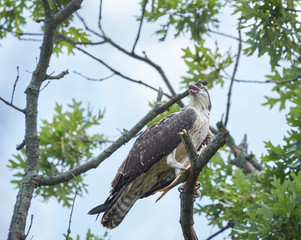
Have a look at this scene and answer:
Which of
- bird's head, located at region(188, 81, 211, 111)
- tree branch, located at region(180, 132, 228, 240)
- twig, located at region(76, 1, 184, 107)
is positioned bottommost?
tree branch, located at region(180, 132, 228, 240)

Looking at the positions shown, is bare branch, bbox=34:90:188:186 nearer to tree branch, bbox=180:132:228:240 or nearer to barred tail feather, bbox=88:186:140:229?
barred tail feather, bbox=88:186:140:229

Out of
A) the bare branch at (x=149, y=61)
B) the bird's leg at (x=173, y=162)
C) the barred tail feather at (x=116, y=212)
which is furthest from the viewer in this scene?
the bare branch at (x=149, y=61)

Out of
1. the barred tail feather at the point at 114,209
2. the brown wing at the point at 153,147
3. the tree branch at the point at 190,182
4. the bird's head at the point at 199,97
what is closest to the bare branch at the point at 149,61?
the bird's head at the point at 199,97

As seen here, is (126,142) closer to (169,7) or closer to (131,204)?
(131,204)

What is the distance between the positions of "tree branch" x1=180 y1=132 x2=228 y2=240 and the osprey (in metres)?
1.09

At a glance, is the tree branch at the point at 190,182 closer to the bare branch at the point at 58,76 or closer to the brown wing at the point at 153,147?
the brown wing at the point at 153,147

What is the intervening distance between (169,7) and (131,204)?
4.97 m

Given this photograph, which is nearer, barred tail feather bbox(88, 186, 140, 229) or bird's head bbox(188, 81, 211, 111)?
barred tail feather bbox(88, 186, 140, 229)

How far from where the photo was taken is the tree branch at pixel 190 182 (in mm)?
5285

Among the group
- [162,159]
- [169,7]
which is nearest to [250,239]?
[162,159]

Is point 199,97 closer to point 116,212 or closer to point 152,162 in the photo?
point 152,162

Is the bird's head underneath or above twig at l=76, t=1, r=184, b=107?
underneath

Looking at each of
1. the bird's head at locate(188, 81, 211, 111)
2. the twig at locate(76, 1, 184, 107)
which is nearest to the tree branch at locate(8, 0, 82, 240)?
the twig at locate(76, 1, 184, 107)

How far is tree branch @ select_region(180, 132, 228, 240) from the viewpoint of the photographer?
5285 millimetres
